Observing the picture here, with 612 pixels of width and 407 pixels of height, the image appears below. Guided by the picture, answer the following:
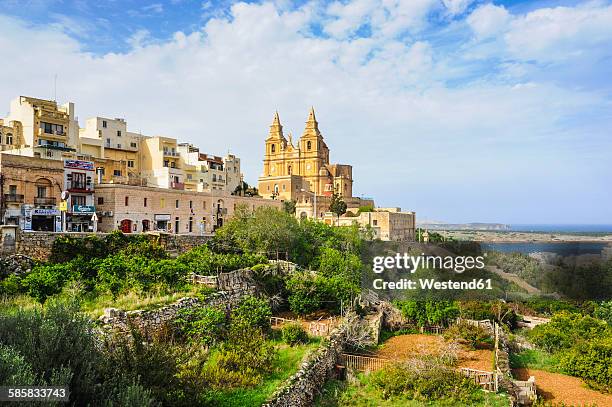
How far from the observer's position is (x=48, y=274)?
1513 centimetres

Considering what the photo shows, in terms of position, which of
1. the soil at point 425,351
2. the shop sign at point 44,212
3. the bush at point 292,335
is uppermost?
the shop sign at point 44,212

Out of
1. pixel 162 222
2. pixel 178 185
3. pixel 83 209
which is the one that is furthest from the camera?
pixel 178 185

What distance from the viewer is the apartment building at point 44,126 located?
34.2 metres

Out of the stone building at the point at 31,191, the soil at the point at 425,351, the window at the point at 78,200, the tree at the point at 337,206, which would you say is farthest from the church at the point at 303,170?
the soil at the point at 425,351

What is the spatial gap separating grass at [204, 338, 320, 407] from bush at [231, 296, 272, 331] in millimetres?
1160

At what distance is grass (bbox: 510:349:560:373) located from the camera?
18875 mm

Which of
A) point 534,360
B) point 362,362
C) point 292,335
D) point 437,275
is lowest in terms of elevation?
point 534,360

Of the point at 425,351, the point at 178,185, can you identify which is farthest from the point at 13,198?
the point at 425,351

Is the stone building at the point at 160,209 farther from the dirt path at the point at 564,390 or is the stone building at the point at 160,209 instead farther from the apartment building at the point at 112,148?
the dirt path at the point at 564,390

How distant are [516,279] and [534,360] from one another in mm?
9366

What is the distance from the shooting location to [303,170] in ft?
228

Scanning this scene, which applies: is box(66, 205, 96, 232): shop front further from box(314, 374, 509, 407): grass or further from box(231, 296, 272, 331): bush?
box(314, 374, 509, 407): grass

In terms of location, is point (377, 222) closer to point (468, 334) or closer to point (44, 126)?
point (468, 334)

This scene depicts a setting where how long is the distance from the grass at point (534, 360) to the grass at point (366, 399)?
6.02m
